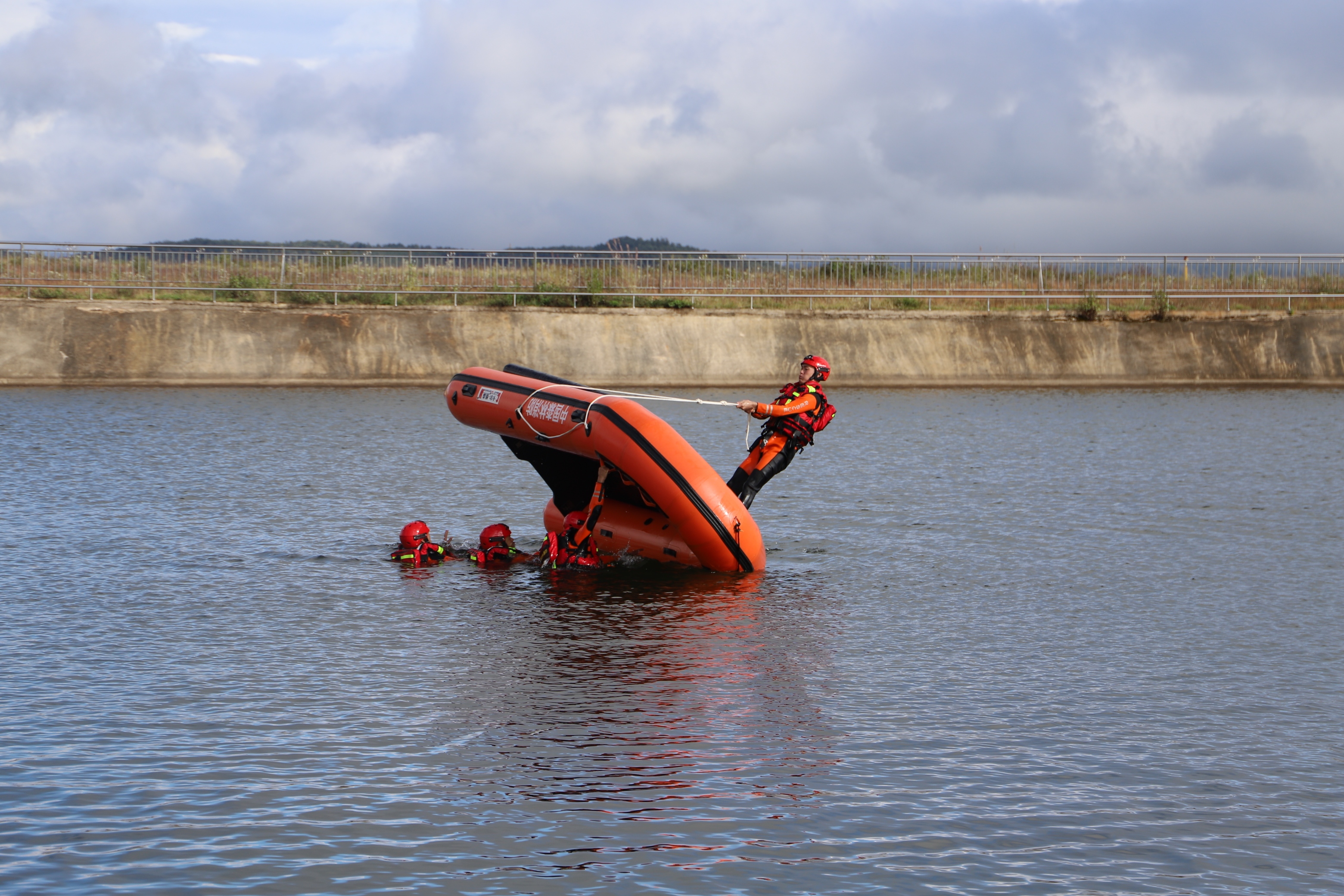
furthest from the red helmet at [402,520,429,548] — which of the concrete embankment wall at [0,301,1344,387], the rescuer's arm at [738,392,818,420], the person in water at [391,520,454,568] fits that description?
the concrete embankment wall at [0,301,1344,387]

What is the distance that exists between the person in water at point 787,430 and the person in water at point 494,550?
2127 mm

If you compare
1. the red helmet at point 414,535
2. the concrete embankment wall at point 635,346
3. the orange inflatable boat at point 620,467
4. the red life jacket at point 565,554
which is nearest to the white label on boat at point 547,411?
the orange inflatable boat at point 620,467

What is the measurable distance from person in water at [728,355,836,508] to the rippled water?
0.79 m

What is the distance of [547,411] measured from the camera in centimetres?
1097

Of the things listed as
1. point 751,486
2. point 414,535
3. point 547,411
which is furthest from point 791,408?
point 414,535

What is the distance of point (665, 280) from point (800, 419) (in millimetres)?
25868

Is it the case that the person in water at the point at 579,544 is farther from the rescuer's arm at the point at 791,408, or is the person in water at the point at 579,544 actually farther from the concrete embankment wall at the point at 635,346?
the concrete embankment wall at the point at 635,346

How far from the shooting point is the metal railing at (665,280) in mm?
34781

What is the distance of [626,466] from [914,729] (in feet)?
14.9

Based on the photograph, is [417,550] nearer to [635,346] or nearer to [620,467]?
[620,467]

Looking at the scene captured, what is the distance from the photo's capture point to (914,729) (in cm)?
637

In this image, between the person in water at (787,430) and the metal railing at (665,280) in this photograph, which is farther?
the metal railing at (665,280)

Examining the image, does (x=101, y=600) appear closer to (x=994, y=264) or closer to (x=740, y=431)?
(x=740, y=431)

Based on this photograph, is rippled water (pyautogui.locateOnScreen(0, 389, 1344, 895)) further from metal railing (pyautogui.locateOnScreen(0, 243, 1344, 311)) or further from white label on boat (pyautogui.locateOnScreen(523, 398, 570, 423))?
metal railing (pyautogui.locateOnScreen(0, 243, 1344, 311))
